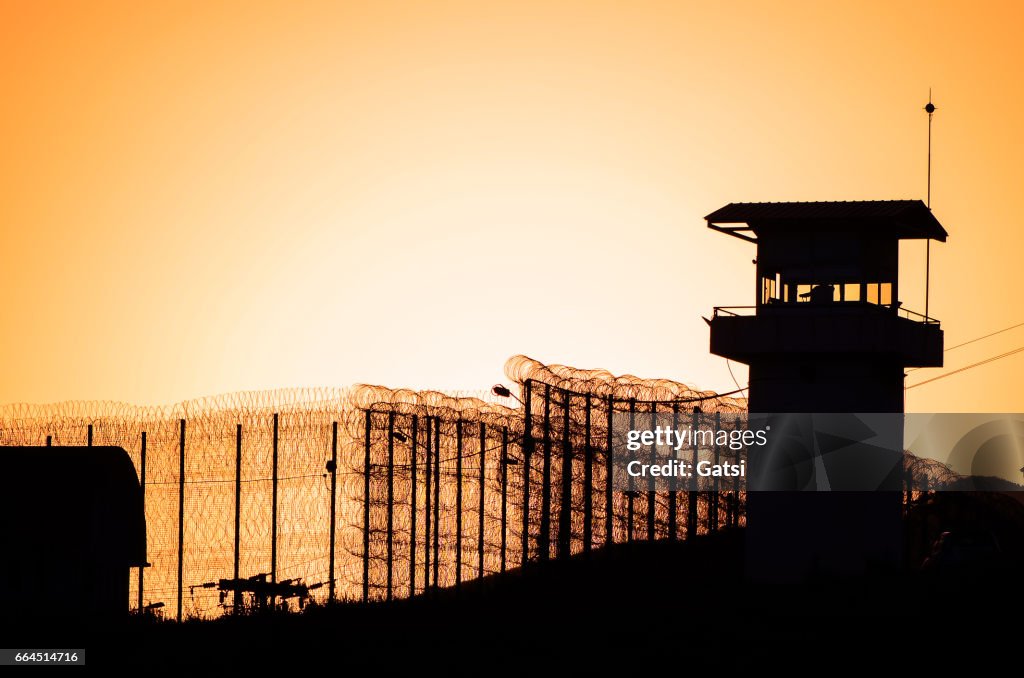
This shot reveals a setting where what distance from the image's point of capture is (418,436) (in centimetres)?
3150

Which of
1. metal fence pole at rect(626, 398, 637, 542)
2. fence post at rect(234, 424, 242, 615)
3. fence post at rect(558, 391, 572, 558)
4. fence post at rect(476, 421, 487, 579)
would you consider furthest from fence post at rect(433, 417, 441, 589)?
metal fence pole at rect(626, 398, 637, 542)

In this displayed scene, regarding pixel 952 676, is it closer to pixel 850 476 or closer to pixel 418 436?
pixel 418 436

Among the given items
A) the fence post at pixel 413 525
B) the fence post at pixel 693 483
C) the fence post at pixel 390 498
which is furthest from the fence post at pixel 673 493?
the fence post at pixel 390 498

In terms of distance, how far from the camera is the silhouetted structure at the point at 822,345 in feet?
134

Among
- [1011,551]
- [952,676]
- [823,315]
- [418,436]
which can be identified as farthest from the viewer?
[1011,551]

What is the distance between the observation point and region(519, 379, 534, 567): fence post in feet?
106

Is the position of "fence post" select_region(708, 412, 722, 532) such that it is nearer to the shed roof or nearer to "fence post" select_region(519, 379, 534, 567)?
the shed roof

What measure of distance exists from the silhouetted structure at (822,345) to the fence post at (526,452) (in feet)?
30.8

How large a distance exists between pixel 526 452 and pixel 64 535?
9.66 metres

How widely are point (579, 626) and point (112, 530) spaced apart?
8.00 m

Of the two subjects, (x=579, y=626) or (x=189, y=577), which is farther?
(x=579, y=626)

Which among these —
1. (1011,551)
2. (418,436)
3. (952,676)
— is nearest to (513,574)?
(418,436)

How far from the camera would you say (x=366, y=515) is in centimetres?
2852

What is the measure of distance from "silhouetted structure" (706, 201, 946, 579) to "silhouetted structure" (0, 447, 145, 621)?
19.6 meters
